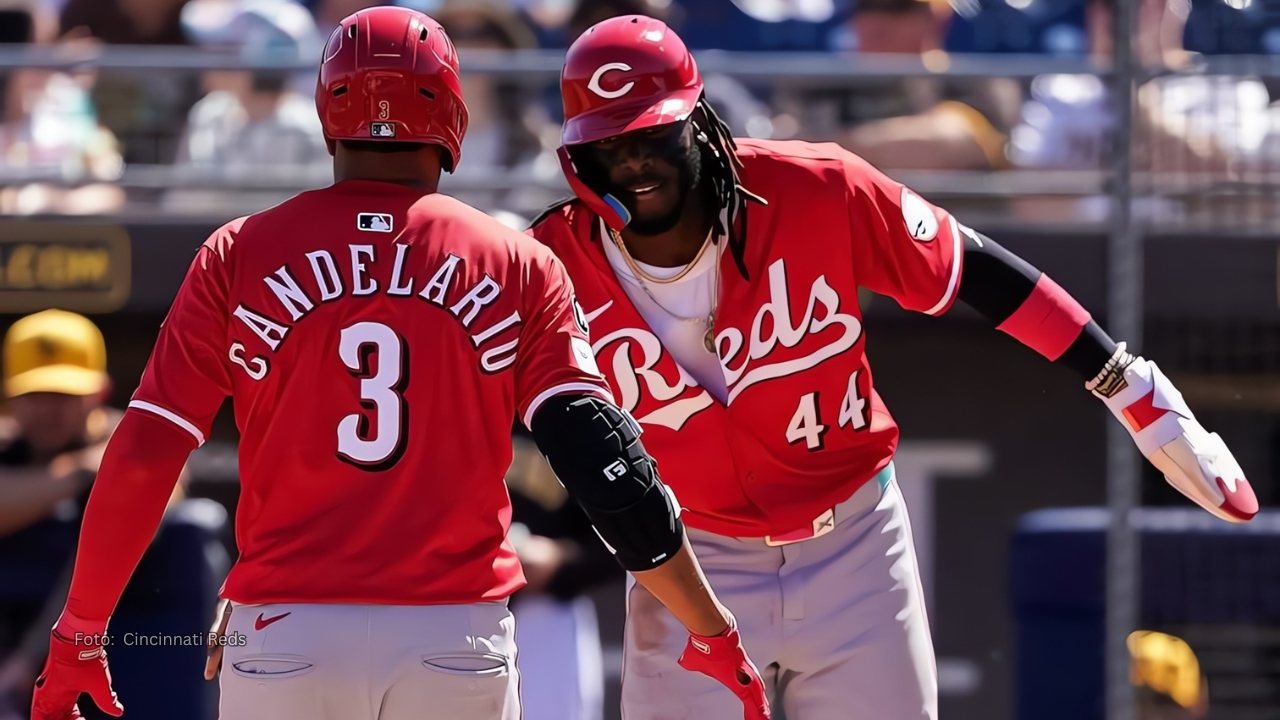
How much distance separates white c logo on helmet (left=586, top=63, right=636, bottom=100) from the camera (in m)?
3.19

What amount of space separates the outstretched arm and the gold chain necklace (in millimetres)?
497

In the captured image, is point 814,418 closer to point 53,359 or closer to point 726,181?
point 726,181

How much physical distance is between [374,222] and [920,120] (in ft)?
11.9

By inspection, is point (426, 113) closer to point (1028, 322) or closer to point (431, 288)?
point (431, 288)

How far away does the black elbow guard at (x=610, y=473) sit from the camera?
2752mm

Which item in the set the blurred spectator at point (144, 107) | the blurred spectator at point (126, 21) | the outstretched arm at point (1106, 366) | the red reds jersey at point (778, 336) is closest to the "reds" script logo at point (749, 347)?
the red reds jersey at point (778, 336)

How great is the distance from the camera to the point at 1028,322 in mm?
3475

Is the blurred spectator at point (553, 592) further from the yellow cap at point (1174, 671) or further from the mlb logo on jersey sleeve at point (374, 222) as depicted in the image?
the mlb logo on jersey sleeve at point (374, 222)

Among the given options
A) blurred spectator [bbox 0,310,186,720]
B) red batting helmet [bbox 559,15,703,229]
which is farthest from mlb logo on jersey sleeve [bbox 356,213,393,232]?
blurred spectator [bbox 0,310,186,720]

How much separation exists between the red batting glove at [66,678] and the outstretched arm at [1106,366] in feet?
5.71

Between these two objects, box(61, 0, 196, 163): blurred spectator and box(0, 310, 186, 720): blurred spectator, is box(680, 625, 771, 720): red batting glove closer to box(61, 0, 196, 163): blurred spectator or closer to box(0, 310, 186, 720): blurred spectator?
box(0, 310, 186, 720): blurred spectator

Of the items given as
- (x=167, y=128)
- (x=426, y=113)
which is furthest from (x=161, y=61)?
(x=426, y=113)

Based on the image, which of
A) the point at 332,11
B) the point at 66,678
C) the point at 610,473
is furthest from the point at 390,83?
the point at 332,11

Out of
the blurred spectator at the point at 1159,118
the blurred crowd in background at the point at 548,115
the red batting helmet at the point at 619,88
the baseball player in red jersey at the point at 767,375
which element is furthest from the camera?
the blurred crowd in background at the point at 548,115
